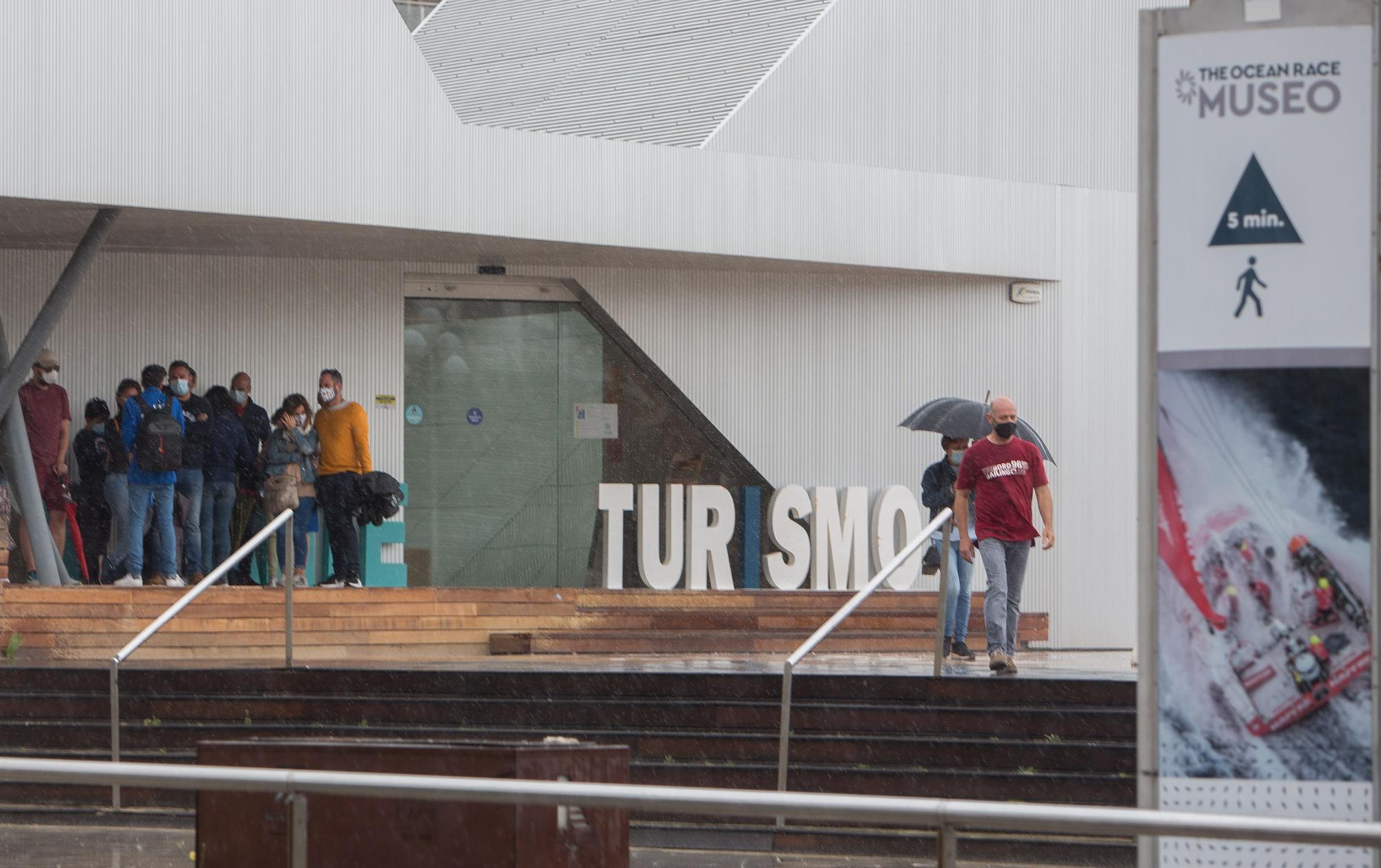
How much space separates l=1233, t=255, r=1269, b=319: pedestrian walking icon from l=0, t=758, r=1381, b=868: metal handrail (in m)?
1.43

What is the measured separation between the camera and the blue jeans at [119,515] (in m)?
15.0

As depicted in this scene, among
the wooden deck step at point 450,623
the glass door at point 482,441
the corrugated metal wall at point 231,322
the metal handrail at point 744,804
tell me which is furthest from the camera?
the glass door at point 482,441

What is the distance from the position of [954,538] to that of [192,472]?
651 cm

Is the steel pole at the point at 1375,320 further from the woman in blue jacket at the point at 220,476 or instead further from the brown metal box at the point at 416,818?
the woman in blue jacket at the point at 220,476

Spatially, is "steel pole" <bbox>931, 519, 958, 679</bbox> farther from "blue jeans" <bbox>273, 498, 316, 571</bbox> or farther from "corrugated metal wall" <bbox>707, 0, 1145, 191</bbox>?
"corrugated metal wall" <bbox>707, 0, 1145, 191</bbox>

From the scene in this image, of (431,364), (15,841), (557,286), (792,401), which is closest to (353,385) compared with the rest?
(431,364)

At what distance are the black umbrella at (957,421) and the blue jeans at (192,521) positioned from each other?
6.05m

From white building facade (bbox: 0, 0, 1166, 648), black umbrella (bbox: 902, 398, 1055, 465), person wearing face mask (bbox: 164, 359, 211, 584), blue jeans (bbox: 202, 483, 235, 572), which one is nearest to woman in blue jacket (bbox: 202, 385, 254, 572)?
blue jeans (bbox: 202, 483, 235, 572)

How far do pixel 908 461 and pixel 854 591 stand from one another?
7.09ft

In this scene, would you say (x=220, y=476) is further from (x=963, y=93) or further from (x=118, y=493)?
(x=963, y=93)

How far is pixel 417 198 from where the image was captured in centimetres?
1595

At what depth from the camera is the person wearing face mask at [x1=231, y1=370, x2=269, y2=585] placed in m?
16.5

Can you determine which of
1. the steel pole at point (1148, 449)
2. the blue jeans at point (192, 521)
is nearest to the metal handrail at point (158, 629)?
the blue jeans at point (192, 521)

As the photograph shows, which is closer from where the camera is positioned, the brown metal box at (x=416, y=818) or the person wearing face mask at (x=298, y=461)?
the brown metal box at (x=416, y=818)
